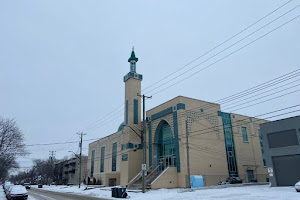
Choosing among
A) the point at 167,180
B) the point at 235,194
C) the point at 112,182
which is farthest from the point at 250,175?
the point at 112,182

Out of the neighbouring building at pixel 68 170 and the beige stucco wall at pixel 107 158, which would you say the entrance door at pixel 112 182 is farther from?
the neighbouring building at pixel 68 170

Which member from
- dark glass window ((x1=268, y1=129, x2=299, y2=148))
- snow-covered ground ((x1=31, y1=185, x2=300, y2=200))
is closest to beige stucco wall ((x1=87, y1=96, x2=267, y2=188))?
snow-covered ground ((x1=31, y1=185, x2=300, y2=200))

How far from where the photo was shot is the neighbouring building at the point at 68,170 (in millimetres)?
71688

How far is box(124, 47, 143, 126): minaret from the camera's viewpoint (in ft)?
126

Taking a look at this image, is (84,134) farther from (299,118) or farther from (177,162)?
(299,118)

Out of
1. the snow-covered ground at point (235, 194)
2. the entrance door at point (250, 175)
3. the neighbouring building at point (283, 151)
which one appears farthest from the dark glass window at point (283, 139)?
the entrance door at point (250, 175)

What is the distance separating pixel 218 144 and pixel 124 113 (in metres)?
16.1

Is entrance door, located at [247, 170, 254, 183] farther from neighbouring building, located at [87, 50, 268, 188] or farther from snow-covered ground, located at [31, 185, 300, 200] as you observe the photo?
snow-covered ground, located at [31, 185, 300, 200]

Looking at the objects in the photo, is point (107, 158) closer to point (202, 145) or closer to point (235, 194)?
point (202, 145)

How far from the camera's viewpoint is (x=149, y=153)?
36531 mm

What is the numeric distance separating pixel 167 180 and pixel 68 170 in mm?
59176

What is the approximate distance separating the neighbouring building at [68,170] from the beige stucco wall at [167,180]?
146 feet

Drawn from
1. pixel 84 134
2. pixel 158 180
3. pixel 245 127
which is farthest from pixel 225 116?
pixel 84 134

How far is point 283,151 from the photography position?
84.3 feet
